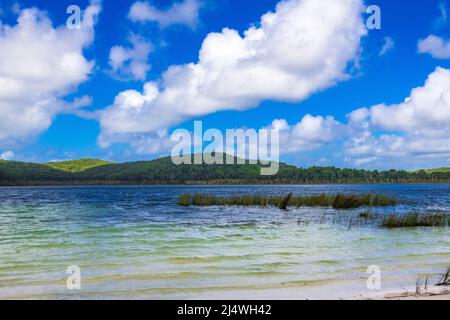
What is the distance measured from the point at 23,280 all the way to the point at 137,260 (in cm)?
477

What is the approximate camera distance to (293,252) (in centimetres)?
1992

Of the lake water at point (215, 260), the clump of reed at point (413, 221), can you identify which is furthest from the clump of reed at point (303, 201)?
the lake water at point (215, 260)

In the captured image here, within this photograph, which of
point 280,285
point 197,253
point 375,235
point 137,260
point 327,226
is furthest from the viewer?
point 327,226

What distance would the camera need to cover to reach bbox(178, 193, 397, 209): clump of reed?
48938 mm

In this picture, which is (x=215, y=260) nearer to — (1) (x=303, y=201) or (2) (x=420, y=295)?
(2) (x=420, y=295)

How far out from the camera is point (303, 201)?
52750 millimetres

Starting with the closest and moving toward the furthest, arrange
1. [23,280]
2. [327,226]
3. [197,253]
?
[23,280]
[197,253]
[327,226]

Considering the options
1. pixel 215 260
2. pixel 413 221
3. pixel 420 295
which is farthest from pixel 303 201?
pixel 420 295

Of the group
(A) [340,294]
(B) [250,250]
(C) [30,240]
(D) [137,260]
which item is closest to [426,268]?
(A) [340,294]

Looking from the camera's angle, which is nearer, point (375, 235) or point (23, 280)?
point (23, 280)

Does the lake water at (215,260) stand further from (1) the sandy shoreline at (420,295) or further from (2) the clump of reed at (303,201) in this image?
(2) the clump of reed at (303,201)

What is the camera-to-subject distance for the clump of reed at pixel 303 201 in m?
48.9

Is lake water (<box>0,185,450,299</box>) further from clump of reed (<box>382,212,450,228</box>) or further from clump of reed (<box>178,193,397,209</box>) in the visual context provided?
clump of reed (<box>178,193,397,209</box>)
